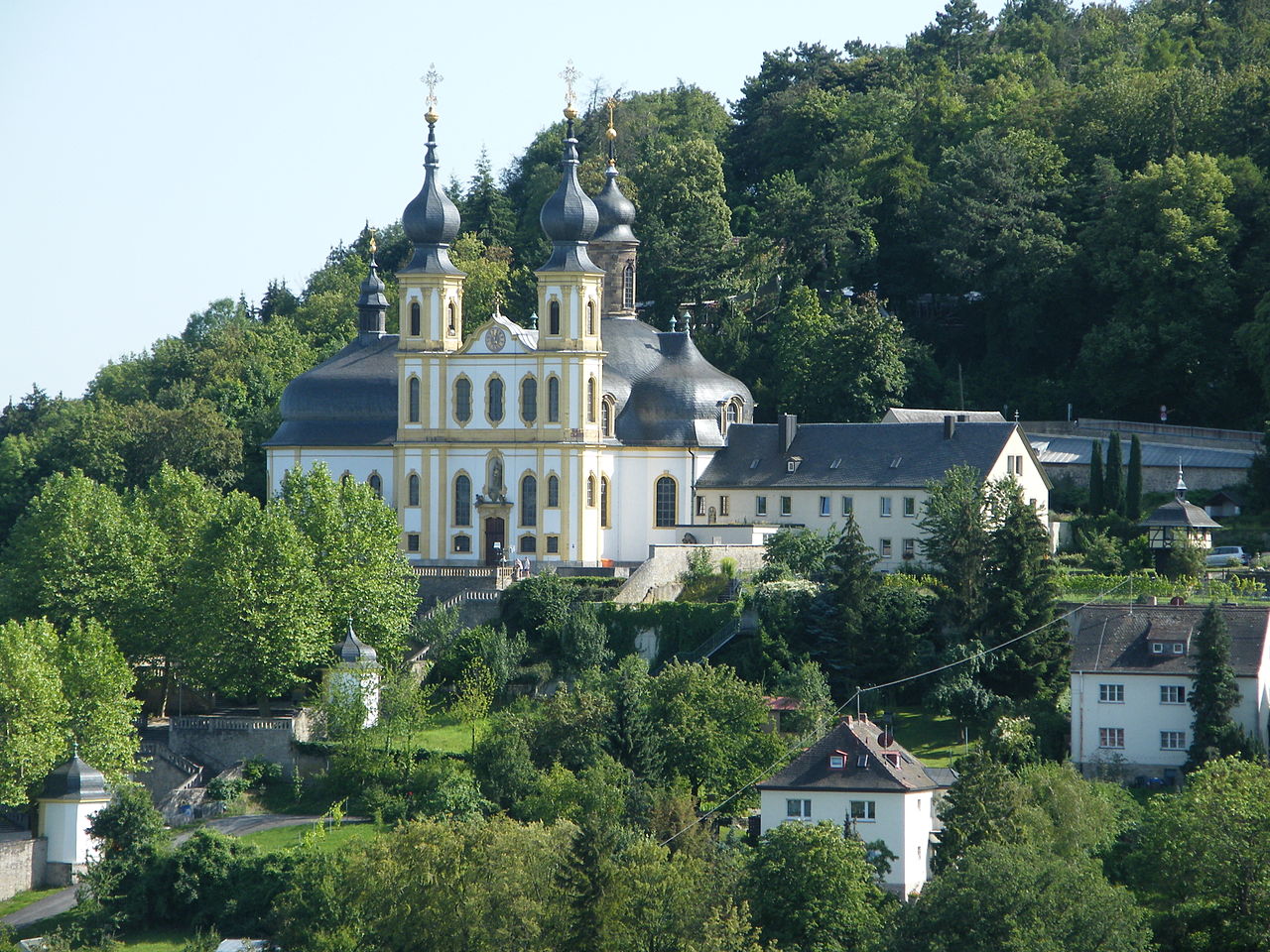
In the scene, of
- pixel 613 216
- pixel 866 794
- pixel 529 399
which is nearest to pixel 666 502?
pixel 529 399

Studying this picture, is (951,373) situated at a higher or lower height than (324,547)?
higher

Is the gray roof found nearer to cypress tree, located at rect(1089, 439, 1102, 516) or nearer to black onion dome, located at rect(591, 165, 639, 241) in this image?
cypress tree, located at rect(1089, 439, 1102, 516)

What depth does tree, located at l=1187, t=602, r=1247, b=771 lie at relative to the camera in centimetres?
5834

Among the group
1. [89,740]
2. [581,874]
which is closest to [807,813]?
[581,874]

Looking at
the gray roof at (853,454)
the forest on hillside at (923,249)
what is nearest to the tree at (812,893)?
the gray roof at (853,454)

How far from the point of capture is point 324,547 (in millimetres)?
70875

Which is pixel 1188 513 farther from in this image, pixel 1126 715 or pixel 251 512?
pixel 251 512

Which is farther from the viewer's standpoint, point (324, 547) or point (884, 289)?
point (884, 289)

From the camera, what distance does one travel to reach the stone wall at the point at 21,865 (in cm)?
6091

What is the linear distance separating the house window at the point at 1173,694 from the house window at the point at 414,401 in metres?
28.0

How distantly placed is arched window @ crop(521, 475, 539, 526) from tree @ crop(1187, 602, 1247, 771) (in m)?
24.7

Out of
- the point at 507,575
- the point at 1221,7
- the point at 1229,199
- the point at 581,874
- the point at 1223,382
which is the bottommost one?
the point at 581,874

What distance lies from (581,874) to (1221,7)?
73191 millimetres

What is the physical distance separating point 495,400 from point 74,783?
841 inches
